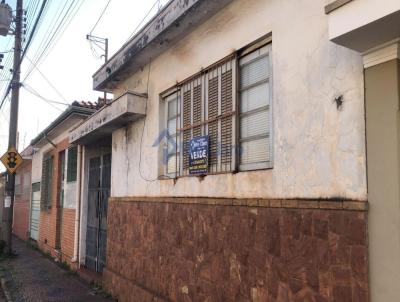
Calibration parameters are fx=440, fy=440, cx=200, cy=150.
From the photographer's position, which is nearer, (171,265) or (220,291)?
(220,291)

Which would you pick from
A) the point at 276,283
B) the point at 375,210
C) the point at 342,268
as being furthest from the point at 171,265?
the point at 375,210

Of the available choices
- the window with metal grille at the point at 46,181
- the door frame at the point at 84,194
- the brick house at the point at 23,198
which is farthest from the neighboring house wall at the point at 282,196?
the brick house at the point at 23,198

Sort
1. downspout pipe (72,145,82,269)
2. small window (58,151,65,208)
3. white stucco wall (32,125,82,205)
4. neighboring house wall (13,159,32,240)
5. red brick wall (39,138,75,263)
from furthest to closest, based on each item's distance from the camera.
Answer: neighboring house wall (13,159,32,240), small window (58,151,65,208), white stucco wall (32,125,82,205), red brick wall (39,138,75,263), downspout pipe (72,145,82,269)

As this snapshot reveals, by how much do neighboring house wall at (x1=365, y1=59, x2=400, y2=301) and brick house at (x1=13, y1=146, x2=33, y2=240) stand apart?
17486 mm

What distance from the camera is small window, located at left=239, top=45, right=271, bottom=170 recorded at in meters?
4.69

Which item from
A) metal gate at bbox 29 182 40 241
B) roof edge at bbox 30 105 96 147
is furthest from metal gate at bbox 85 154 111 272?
metal gate at bbox 29 182 40 241

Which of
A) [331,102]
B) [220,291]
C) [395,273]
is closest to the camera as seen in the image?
[395,273]

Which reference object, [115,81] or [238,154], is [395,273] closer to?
[238,154]

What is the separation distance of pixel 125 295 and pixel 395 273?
209 inches

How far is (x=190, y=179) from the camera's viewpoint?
19.4 ft

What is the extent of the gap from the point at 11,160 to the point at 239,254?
11.2 metres

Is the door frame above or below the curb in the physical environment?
above

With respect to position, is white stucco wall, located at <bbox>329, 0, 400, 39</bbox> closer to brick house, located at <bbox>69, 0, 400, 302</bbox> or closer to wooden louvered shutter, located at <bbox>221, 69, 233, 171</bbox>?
brick house, located at <bbox>69, 0, 400, 302</bbox>

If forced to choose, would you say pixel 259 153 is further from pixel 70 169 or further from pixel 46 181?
pixel 46 181
